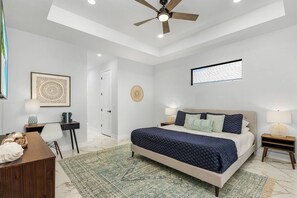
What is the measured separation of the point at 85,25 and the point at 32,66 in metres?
1.56

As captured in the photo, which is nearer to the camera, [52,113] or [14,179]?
[14,179]

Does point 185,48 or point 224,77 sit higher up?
point 185,48

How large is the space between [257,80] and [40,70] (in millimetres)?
5126

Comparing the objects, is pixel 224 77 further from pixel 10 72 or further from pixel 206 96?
pixel 10 72

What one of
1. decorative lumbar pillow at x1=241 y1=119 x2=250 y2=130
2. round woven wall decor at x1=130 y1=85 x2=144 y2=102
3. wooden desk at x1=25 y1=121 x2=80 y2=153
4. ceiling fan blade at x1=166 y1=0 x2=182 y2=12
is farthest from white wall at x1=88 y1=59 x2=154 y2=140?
decorative lumbar pillow at x1=241 y1=119 x2=250 y2=130

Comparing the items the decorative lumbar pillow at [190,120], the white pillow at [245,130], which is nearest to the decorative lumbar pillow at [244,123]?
the white pillow at [245,130]

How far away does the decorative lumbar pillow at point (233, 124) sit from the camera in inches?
125

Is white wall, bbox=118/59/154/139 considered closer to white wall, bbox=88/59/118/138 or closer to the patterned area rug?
white wall, bbox=88/59/118/138

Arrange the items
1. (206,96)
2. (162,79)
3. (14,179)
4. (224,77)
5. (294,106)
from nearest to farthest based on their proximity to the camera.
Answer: (14,179) → (294,106) → (224,77) → (206,96) → (162,79)

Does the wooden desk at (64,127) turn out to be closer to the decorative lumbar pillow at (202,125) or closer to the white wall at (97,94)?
the white wall at (97,94)

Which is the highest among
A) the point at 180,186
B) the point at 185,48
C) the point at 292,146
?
the point at 185,48

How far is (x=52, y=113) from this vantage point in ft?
12.0

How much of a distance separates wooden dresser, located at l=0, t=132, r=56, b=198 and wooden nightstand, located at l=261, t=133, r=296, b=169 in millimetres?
3684

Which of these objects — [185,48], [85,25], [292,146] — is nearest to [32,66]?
[85,25]
